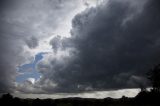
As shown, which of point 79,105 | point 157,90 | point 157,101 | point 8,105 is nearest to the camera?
point 8,105

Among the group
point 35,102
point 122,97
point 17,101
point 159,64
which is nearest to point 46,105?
point 35,102

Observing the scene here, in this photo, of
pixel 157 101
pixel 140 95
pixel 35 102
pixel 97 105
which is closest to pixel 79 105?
pixel 97 105

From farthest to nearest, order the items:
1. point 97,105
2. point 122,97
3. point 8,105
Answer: point 122,97, point 97,105, point 8,105

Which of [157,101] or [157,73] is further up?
[157,73]

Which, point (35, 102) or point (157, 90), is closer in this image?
point (35, 102)

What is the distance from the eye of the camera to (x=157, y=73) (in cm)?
10681

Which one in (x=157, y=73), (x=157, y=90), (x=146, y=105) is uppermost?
(x=157, y=73)

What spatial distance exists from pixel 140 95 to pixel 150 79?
29.4 feet

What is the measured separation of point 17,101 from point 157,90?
66197mm

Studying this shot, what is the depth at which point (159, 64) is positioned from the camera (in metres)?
108

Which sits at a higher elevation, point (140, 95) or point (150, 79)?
point (150, 79)

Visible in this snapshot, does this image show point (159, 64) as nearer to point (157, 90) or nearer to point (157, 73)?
point (157, 73)

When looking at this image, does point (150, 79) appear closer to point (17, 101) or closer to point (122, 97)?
point (122, 97)

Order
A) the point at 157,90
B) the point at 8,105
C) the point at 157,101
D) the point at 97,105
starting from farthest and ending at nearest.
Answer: the point at 97,105
the point at 157,90
the point at 157,101
the point at 8,105
